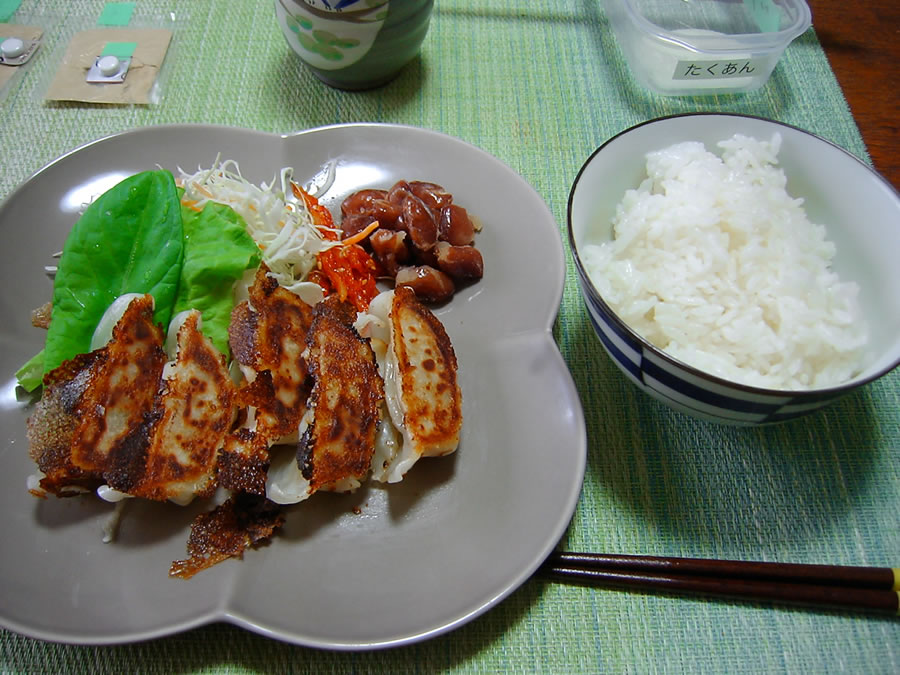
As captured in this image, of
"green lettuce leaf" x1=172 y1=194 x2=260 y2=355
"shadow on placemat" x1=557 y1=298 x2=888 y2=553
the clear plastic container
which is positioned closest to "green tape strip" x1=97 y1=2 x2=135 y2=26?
"green lettuce leaf" x1=172 y1=194 x2=260 y2=355

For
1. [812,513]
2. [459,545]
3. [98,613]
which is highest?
[98,613]

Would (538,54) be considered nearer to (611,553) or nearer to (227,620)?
(611,553)

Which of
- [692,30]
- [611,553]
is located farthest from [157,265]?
[692,30]

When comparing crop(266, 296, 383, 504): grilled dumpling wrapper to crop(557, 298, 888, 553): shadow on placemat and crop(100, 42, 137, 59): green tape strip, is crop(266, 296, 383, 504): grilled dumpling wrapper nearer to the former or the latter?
crop(557, 298, 888, 553): shadow on placemat

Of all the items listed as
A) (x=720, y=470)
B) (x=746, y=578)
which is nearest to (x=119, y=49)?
(x=720, y=470)

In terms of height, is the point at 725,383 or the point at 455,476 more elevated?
the point at 725,383

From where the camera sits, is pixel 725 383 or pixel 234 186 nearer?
pixel 725 383

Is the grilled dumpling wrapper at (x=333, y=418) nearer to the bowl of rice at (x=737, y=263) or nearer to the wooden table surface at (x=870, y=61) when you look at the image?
the bowl of rice at (x=737, y=263)
